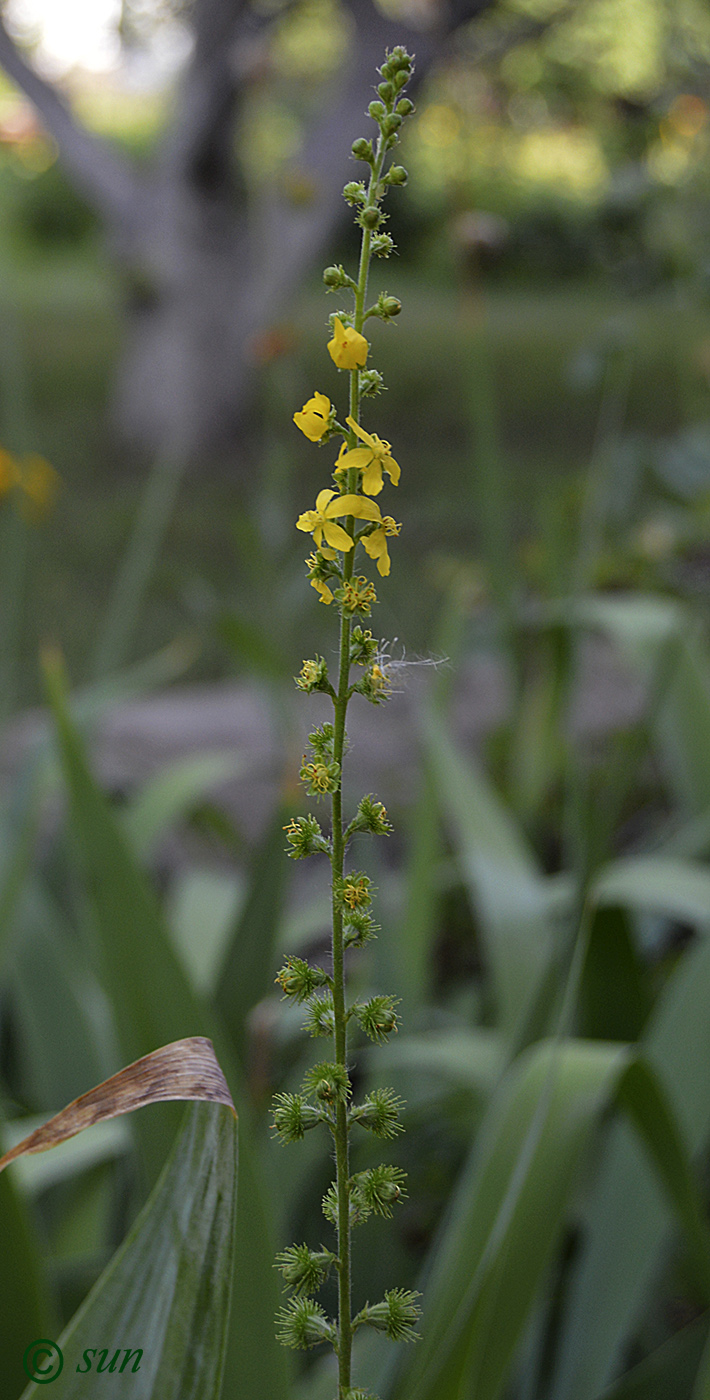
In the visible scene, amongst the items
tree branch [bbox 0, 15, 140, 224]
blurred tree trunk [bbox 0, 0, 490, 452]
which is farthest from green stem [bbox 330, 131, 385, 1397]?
tree branch [bbox 0, 15, 140, 224]

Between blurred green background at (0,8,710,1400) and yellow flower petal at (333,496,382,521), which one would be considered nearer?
yellow flower petal at (333,496,382,521)

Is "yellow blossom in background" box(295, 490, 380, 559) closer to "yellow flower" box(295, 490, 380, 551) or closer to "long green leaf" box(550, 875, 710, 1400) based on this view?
"yellow flower" box(295, 490, 380, 551)

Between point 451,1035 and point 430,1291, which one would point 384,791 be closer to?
point 451,1035

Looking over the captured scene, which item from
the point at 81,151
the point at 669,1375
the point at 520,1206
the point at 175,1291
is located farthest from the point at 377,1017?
the point at 81,151

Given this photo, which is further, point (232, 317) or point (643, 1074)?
point (232, 317)

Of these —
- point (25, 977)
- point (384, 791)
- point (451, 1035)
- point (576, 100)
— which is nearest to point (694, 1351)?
point (451, 1035)

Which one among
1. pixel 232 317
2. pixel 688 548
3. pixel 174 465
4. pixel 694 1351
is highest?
pixel 232 317
